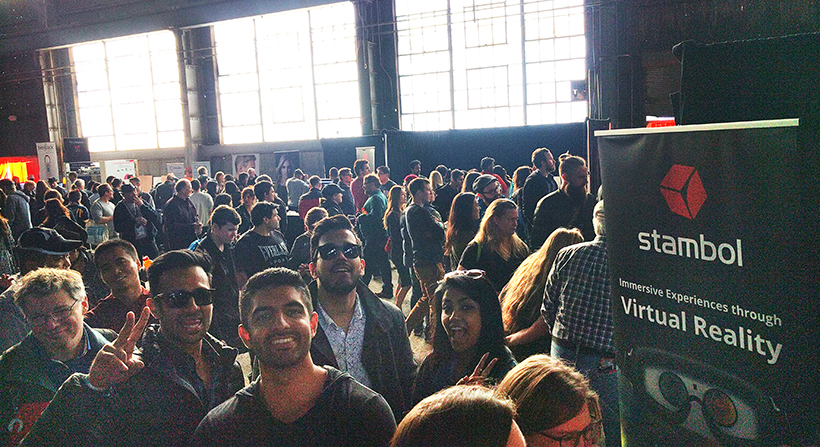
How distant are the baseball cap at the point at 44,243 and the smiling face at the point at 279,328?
2461 millimetres

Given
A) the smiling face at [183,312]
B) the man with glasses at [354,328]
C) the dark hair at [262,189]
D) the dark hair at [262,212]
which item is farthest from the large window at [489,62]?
the smiling face at [183,312]

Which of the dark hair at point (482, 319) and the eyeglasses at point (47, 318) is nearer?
the eyeglasses at point (47, 318)

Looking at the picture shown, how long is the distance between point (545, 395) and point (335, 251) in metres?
1.44

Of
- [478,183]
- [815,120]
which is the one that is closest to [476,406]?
[815,120]

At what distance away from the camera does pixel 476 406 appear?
1340 millimetres

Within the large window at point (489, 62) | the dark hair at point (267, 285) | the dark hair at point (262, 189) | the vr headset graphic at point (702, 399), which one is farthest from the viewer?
the large window at point (489, 62)

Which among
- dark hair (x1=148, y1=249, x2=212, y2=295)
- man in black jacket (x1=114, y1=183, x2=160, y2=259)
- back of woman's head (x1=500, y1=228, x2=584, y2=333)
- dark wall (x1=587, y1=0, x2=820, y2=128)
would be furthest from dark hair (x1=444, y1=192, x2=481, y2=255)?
dark wall (x1=587, y1=0, x2=820, y2=128)

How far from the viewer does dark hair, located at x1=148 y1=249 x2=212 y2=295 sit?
2625 mm

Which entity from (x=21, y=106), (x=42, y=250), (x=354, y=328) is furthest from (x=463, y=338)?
(x=21, y=106)

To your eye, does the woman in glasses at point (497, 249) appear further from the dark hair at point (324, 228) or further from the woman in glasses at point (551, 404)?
the woman in glasses at point (551, 404)

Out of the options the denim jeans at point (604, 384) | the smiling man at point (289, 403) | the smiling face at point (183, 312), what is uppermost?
the smiling face at point (183, 312)

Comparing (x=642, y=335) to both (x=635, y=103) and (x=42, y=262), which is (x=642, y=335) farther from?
(x=635, y=103)

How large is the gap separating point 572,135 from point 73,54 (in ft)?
72.0

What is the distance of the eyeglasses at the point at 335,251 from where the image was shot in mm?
3051
